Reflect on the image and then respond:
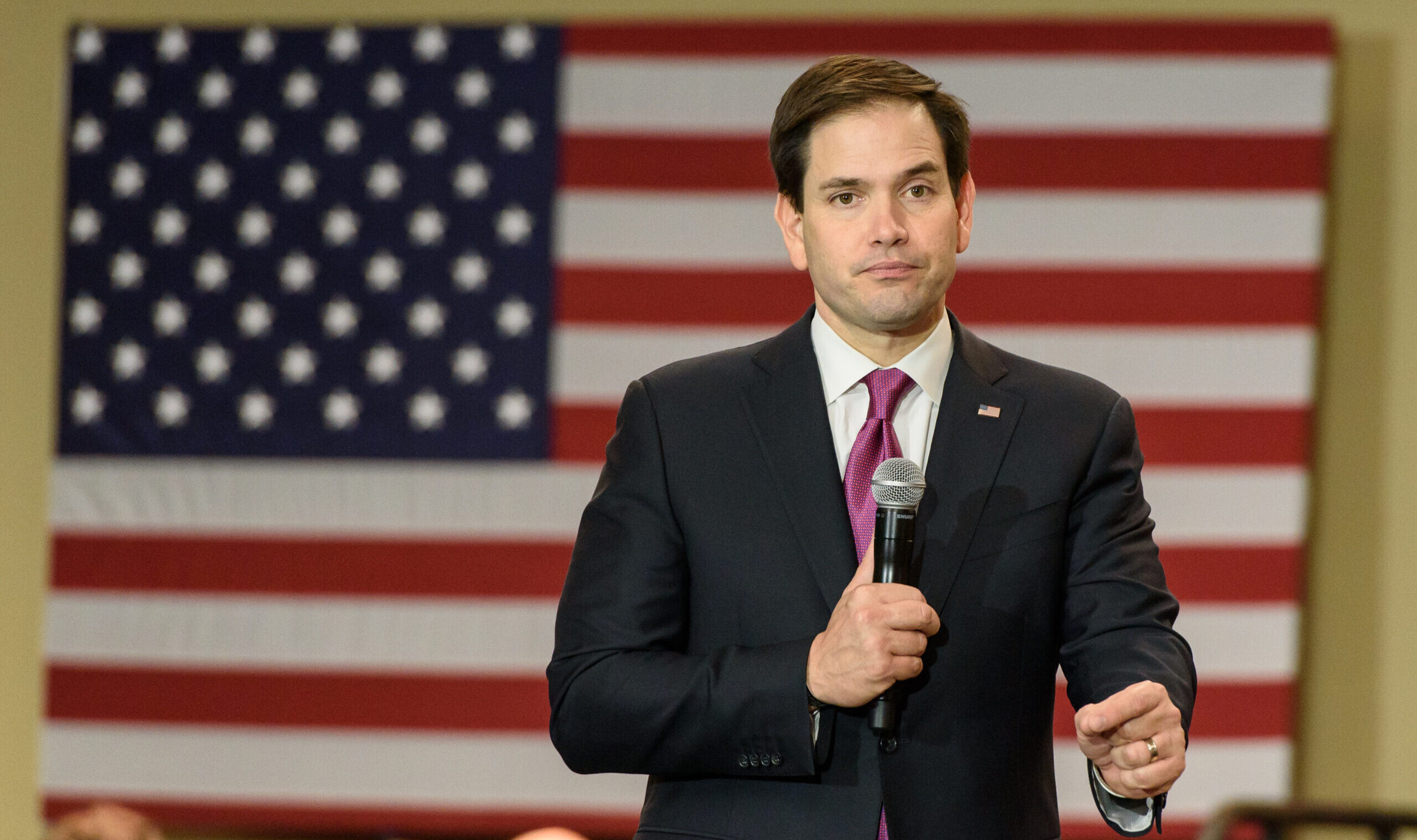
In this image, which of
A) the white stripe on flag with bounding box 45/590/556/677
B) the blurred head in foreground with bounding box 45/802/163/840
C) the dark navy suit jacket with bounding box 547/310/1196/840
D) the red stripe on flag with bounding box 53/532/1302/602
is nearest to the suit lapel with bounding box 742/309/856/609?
the dark navy suit jacket with bounding box 547/310/1196/840

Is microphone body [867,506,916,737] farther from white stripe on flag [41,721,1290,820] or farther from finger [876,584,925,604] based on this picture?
white stripe on flag [41,721,1290,820]

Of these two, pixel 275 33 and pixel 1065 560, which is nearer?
pixel 1065 560

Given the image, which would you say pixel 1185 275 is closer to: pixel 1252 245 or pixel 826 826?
pixel 1252 245

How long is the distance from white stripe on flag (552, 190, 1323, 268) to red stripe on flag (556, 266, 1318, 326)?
0.03 meters

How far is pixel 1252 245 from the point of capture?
364 centimetres

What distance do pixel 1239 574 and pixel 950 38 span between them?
1645 millimetres

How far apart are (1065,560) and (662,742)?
0.48 meters

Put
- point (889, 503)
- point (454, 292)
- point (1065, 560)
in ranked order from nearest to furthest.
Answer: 1. point (889, 503)
2. point (1065, 560)
3. point (454, 292)

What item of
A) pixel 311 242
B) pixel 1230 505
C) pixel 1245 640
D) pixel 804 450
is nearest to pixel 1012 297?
pixel 1230 505

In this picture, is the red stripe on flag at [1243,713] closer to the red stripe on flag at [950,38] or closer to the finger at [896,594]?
the red stripe on flag at [950,38]

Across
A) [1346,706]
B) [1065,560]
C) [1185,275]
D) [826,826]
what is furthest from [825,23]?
[826,826]

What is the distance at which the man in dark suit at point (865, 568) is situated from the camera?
1.34 m

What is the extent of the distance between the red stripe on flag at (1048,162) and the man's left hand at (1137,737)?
2632 mm

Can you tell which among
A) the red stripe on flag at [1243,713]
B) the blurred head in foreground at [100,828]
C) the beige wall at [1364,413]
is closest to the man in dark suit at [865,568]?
the blurred head in foreground at [100,828]
